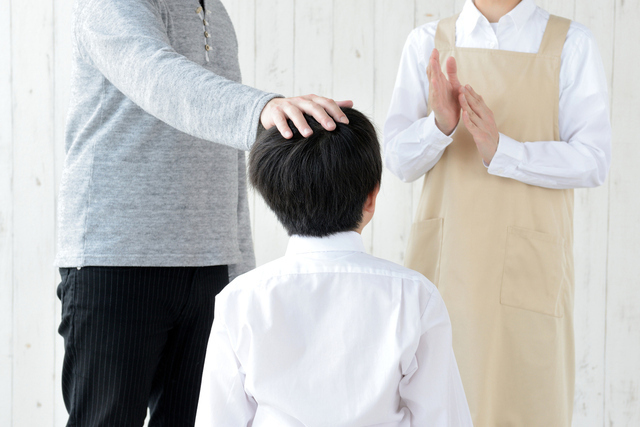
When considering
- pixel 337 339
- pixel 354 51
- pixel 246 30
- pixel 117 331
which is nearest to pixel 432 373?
pixel 337 339

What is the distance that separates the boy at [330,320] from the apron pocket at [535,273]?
0.54 m

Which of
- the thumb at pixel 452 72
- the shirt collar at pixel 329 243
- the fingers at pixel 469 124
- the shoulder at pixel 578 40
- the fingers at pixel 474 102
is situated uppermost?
the shoulder at pixel 578 40

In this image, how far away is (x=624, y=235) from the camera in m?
1.86

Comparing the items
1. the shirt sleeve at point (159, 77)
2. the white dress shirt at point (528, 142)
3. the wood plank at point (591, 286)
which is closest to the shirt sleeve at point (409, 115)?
the white dress shirt at point (528, 142)

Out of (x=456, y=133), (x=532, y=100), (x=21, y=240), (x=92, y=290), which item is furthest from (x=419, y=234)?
(x=21, y=240)

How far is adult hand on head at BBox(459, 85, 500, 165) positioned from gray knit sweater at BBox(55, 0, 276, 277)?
19.4 inches

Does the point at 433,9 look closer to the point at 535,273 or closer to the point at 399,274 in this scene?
the point at 535,273

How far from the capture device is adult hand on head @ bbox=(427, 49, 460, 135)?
3.83ft

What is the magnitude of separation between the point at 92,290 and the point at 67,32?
137 cm

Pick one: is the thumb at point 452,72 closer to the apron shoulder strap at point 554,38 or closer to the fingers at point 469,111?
the fingers at point 469,111

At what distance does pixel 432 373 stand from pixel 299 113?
395mm

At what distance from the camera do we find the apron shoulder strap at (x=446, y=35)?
4.38 feet

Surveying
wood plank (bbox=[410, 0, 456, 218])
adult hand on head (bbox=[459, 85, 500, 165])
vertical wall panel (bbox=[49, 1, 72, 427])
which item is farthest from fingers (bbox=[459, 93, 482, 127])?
vertical wall panel (bbox=[49, 1, 72, 427])

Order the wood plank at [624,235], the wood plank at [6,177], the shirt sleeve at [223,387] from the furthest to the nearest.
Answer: the wood plank at [6,177]
the wood plank at [624,235]
the shirt sleeve at [223,387]
